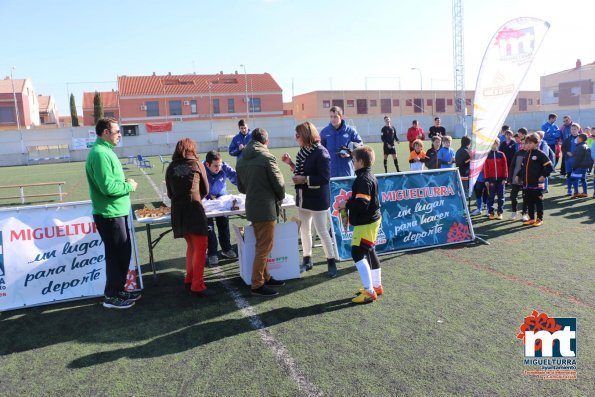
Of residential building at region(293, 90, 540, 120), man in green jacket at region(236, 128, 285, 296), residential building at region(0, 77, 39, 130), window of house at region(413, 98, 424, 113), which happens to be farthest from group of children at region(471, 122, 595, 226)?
residential building at region(0, 77, 39, 130)

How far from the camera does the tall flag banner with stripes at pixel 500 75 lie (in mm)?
6902

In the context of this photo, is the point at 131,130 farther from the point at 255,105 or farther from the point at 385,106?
the point at 385,106

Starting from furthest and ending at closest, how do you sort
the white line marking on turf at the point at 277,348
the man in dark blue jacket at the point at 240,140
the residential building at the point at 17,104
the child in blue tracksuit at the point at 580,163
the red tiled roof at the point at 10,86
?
1. the red tiled roof at the point at 10,86
2. the residential building at the point at 17,104
3. the child in blue tracksuit at the point at 580,163
4. the man in dark blue jacket at the point at 240,140
5. the white line marking on turf at the point at 277,348

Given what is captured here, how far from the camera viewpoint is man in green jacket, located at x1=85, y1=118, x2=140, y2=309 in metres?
4.71

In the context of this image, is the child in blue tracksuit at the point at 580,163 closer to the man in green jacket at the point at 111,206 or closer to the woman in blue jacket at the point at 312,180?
the woman in blue jacket at the point at 312,180

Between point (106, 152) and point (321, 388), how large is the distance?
3.18m

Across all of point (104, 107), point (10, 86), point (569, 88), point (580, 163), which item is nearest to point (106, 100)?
point (104, 107)

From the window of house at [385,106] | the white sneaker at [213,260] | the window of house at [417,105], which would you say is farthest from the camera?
the window of house at [417,105]

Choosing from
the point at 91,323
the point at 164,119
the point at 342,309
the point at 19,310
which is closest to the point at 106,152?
the point at 91,323

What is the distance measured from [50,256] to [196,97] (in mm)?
57441

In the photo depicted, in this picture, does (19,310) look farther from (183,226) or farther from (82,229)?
(183,226)

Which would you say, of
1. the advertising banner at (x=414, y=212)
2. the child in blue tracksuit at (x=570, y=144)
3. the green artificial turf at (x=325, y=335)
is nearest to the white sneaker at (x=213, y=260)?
the green artificial turf at (x=325, y=335)

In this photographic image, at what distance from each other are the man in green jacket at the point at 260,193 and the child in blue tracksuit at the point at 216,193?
1.49 m

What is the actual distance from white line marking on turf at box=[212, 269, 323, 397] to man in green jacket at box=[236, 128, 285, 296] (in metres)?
0.31
